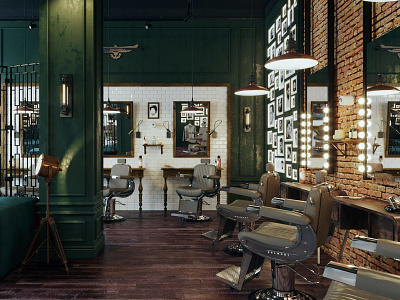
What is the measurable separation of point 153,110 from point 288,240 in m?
5.06

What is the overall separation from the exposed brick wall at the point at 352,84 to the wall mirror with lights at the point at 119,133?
4.06 meters

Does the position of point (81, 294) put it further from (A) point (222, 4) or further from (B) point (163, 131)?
(A) point (222, 4)

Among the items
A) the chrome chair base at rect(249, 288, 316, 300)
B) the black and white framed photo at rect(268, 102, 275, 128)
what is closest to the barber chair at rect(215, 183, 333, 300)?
the chrome chair base at rect(249, 288, 316, 300)

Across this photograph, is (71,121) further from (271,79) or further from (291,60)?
(271,79)

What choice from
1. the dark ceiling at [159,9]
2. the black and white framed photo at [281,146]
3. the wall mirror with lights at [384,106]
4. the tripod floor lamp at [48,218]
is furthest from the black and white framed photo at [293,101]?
the tripod floor lamp at [48,218]

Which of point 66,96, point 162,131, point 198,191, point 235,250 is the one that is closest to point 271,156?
point 198,191

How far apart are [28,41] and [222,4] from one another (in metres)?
3.93

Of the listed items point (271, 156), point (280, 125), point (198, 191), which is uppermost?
point (280, 125)

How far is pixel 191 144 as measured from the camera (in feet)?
23.3

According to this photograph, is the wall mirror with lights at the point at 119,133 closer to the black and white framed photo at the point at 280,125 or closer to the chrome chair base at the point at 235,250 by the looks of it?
the black and white framed photo at the point at 280,125

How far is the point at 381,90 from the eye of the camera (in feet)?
9.92

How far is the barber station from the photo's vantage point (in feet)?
9.18

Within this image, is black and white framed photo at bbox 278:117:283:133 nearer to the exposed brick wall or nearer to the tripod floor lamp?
the exposed brick wall

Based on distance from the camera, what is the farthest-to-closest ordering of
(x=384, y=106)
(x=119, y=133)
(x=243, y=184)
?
1. (x=119, y=133)
2. (x=243, y=184)
3. (x=384, y=106)
